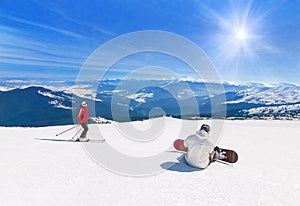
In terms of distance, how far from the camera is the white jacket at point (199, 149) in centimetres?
654

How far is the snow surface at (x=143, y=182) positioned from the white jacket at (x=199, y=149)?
0.84ft

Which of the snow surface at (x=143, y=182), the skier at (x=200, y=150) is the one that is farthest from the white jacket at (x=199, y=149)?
the snow surface at (x=143, y=182)

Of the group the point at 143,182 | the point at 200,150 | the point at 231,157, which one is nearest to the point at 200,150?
the point at 200,150

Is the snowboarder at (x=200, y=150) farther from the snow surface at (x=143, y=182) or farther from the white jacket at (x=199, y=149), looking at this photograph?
the snow surface at (x=143, y=182)

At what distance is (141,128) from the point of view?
1505 centimetres

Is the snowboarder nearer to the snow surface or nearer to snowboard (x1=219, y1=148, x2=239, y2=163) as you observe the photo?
the snow surface

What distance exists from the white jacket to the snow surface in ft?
0.84

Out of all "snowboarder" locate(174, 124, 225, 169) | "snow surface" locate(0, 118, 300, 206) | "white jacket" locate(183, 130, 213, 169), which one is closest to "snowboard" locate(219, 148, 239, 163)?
"snow surface" locate(0, 118, 300, 206)

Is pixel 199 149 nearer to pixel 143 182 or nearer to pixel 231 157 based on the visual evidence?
pixel 231 157

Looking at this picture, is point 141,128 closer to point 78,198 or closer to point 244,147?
point 244,147

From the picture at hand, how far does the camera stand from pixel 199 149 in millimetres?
6535

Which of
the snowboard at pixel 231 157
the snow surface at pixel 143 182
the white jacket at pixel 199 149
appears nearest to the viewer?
the snow surface at pixel 143 182

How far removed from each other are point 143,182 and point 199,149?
1.92m

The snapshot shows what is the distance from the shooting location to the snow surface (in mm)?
4773
